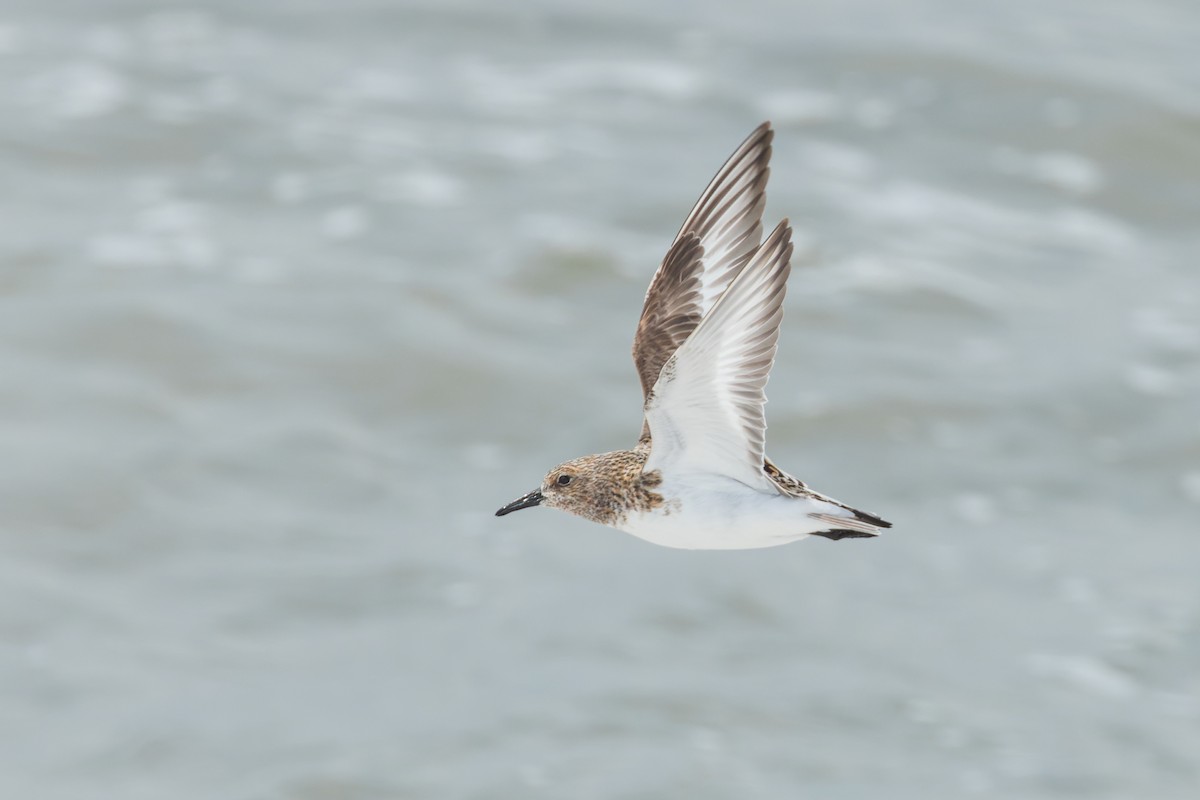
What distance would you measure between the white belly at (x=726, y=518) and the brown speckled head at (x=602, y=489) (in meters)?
0.09

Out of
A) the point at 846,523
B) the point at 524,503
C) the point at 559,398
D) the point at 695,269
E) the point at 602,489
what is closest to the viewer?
the point at 846,523

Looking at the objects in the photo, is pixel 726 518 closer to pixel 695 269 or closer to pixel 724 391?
pixel 724 391

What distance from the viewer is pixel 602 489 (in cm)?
553

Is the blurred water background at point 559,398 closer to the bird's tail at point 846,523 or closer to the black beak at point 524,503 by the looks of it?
the black beak at point 524,503

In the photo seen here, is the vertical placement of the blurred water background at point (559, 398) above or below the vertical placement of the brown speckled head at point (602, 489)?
above

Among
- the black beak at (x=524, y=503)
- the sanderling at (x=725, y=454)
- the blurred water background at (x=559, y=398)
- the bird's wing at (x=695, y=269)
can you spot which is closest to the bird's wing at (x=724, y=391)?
the sanderling at (x=725, y=454)

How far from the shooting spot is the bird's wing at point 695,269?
597 cm

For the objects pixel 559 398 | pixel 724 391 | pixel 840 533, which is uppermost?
pixel 559 398

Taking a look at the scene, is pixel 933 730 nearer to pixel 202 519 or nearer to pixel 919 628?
pixel 919 628

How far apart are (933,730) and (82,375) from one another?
8481 millimetres

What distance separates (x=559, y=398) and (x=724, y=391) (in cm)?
1183

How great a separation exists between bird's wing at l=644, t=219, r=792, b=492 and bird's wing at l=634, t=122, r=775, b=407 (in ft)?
2.58

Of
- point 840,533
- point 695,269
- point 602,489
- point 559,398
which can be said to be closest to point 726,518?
point 840,533

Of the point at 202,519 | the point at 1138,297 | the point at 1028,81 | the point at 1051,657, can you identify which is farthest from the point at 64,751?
the point at 1028,81
